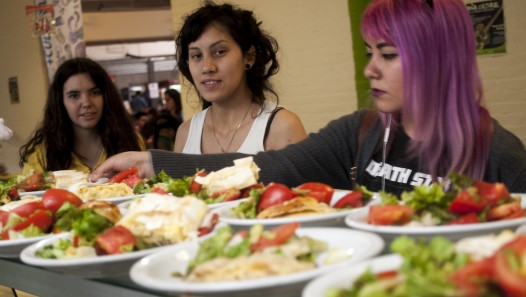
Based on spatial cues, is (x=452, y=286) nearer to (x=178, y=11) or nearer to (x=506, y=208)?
(x=506, y=208)

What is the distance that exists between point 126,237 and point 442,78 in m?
1.06

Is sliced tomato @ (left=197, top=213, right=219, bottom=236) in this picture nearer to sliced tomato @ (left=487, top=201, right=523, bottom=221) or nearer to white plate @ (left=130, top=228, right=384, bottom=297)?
white plate @ (left=130, top=228, right=384, bottom=297)

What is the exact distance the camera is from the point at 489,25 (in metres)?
4.38

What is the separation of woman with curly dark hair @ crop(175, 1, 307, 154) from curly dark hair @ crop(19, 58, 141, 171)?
0.98 m

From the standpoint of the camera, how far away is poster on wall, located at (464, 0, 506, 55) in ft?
14.2

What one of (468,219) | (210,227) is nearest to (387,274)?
(468,219)

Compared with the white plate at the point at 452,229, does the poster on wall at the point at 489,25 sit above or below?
above

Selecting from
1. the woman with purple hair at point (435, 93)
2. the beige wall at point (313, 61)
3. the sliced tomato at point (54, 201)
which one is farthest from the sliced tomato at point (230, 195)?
the beige wall at point (313, 61)

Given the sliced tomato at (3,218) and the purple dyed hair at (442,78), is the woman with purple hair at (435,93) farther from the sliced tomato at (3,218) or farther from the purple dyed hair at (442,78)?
the sliced tomato at (3,218)

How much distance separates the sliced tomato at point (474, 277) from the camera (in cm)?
64

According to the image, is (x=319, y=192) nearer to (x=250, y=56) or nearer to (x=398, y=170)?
(x=398, y=170)

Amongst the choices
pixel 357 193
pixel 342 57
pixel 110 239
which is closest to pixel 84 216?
pixel 110 239

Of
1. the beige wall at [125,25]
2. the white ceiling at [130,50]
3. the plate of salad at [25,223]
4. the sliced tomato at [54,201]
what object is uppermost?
the beige wall at [125,25]

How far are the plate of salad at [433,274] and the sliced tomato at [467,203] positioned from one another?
0.26 metres
